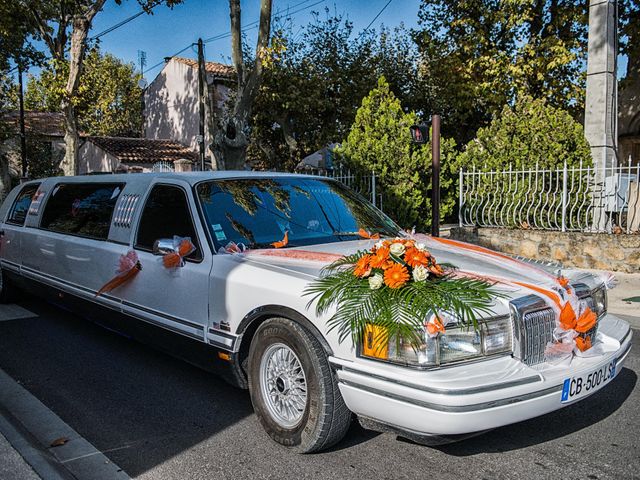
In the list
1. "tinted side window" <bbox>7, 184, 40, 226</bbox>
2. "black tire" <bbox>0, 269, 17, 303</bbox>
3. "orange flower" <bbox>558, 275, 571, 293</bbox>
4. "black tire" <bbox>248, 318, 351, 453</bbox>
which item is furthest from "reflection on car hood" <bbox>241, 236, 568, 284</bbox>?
"black tire" <bbox>0, 269, 17, 303</bbox>

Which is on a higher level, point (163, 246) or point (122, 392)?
point (163, 246)

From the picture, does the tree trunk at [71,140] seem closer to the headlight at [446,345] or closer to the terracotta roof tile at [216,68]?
the terracotta roof tile at [216,68]

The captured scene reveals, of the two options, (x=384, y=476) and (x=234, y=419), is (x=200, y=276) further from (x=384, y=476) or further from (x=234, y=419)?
(x=384, y=476)

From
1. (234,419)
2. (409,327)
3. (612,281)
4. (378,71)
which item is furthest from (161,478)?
(378,71)

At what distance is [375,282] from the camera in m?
3.12

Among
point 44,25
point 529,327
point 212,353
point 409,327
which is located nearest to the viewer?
point 409,327

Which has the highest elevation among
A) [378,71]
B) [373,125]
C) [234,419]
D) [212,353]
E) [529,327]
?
[378,71]

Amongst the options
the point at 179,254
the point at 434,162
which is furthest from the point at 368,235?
the point at 434,162

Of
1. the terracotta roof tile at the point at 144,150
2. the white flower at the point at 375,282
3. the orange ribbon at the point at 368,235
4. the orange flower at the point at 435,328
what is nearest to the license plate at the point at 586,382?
the orange flower at the point at 435,328

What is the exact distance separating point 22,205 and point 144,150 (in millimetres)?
26117

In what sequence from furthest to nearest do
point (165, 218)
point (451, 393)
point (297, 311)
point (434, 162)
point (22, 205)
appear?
point (434, 162)
point (22, 205)
point (165, 218)
point (297, 311)
point (451, 393)

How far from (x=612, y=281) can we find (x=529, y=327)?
128cm

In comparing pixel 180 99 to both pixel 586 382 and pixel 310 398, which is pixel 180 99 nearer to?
pixel 310 398

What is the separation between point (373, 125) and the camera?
1254cm
